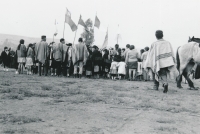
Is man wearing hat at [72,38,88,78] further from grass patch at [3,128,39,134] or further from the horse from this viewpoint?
grass patch at [3,128,39,134]

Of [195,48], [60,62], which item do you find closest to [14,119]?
[195,48]

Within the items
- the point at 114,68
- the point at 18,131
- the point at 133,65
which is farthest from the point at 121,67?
the point at 18,131

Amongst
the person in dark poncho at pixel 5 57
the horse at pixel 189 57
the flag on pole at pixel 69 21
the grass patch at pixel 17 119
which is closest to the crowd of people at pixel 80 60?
the horse at pixel 189 57

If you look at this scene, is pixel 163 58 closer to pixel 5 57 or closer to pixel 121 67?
pixel 121 67

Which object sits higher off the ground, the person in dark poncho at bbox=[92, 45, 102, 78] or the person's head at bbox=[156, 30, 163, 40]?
the person's head at bbox=[156, 30, 163, 40]

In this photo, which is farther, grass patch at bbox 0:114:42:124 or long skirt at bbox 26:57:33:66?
long skirt at bbox 26:57:33:66

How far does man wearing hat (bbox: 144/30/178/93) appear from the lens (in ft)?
29.4

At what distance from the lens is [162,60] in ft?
29.6

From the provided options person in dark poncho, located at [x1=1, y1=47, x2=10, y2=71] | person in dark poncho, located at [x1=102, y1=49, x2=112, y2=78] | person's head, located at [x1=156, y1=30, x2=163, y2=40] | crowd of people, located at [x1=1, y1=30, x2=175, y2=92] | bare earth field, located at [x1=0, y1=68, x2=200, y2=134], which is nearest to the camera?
bare earth field, located at [x1=0, y1=68, x2=200, y2=134]

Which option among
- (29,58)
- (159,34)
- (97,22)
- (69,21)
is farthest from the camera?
(97,22)

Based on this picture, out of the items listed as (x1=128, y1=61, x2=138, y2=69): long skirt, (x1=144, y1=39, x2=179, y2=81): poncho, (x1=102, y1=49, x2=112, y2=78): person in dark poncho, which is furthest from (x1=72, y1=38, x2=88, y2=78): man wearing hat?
(x1=144, y1=39, x2=179, y2=81): poncho

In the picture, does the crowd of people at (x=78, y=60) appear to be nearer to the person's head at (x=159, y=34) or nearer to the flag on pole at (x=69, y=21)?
the flag on pole at (x=69, y=21)

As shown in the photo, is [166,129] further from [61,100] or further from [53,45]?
[53,45]

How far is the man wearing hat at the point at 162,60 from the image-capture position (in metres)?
8.96
